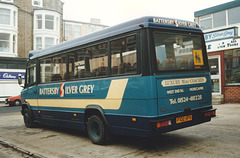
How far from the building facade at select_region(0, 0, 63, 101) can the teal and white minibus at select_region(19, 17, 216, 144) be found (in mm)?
23603

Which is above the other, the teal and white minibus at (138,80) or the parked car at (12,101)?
the teal and white minibus at (138,80)

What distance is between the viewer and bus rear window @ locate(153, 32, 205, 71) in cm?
542

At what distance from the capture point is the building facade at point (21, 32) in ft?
93.3

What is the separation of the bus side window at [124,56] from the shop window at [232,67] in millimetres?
11456

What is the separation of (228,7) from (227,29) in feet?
6.28

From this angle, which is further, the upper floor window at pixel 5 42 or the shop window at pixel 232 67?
the upper floor window at pixel 5 42

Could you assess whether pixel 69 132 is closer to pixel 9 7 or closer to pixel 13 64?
pixel 13 64

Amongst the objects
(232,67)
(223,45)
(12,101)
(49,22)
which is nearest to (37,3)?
(49,22)

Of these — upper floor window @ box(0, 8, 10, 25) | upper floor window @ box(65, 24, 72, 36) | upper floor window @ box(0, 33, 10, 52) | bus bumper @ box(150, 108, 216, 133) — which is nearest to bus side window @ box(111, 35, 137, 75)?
bus bumper @ box(150, 108, 216, 133)

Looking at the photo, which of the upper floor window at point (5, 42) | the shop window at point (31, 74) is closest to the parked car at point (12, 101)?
the upper floor window at point (5, 42)

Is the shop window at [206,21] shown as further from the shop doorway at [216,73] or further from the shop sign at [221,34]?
the shop doorway at [216,73]

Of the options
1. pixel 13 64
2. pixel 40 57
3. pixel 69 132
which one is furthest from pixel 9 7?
pixel 69 132

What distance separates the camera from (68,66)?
7.59m

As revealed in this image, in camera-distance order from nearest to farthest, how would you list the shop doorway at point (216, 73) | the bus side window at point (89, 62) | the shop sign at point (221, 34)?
the bus side window at point (89, 62), the shop sign at point (221, 34), the shop doorway at point (216, 73)
